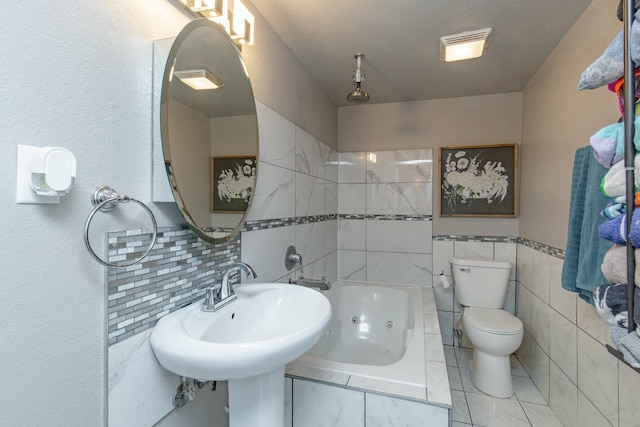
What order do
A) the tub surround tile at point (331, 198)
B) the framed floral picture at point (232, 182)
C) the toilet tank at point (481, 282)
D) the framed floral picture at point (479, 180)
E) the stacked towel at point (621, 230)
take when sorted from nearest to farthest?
the stacked towel at point (621, 230)
the framed floral picture at point (232, 182)
the toilet tank at point (481, 282)
the framed floral picture at point (479, 180)
the tub surround tile at point (331, 198)

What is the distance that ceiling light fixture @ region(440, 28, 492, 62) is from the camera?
5.58ft

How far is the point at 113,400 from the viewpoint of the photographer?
0.81 meters

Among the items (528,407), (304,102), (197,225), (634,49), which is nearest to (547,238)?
(528,407)

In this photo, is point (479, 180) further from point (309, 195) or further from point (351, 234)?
point (309, 195)

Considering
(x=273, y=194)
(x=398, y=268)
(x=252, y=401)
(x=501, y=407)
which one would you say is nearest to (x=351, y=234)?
(x=398, y=268)

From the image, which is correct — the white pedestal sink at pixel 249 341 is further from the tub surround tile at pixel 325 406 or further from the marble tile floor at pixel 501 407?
the marble tile floor at pixel 501 407

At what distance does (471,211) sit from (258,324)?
88.9 inches

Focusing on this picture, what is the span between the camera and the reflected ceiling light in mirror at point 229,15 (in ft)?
3.66

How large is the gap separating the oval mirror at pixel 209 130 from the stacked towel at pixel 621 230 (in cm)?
124

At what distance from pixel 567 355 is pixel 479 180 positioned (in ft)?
4.85

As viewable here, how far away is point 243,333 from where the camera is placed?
1104 mm

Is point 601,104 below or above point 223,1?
below

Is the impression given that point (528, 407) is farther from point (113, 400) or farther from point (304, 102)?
point (304, 102)

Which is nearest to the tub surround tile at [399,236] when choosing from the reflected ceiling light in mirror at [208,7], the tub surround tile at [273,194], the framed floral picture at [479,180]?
the framed floral picture at [479,180]
